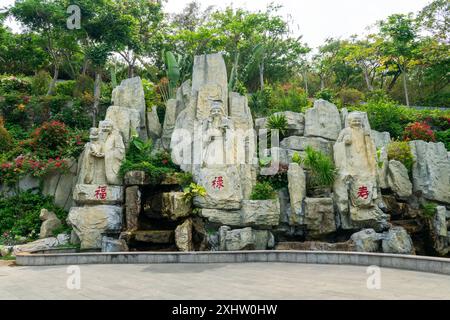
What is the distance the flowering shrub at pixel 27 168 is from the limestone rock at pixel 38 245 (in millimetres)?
2585

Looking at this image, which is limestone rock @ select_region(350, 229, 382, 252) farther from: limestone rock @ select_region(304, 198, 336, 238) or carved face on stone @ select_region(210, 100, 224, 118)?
carved face on stone @ select_region(210, 100, 224, 118)

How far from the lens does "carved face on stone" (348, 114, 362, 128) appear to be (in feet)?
36.8

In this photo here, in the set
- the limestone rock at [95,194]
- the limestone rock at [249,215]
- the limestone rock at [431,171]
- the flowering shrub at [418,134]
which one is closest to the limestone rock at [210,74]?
the limestone rock at [249,215]

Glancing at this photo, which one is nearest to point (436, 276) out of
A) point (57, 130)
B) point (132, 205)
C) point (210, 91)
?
point (132, 205)

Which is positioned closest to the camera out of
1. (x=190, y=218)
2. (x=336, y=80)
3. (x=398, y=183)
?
(x=190, y=218)

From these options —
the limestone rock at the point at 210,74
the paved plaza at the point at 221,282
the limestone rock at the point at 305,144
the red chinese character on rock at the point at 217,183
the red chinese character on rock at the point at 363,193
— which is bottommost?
the paved plaza at the point at 221,282

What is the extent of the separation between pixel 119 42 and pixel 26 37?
6.00 meters

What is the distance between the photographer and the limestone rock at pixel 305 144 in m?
13.4

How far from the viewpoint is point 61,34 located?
1903 centimetres

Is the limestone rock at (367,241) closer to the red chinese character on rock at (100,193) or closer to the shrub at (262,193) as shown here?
the shrub at (262,193)

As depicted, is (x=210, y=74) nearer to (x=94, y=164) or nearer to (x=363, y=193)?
(x=94, y=164)

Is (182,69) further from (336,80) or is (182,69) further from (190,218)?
(336,80)

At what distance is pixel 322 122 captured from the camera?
553 inches

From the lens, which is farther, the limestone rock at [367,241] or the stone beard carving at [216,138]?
the stone beard carving at [216,138]
